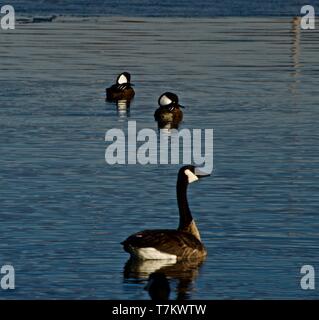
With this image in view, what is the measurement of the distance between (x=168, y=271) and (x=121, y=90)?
12.8 metres

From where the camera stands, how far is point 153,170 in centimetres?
1994

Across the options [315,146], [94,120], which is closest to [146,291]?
[315,146]

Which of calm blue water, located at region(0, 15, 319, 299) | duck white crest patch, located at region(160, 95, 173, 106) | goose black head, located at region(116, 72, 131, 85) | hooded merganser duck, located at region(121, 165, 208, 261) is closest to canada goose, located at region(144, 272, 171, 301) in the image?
calm blue water, located at region(0, 15, 319, 299)

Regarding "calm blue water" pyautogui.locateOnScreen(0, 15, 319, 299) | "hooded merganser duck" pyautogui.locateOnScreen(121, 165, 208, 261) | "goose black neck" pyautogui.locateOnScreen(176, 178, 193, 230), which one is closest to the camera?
"calm blue water" pyautogui.locateOnScreen(0, 15, 319, 299)

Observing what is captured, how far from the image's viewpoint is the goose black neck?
15680 millimetres

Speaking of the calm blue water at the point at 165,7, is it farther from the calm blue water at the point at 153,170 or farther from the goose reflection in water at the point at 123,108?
the goose reflection in water at the point at 123,108

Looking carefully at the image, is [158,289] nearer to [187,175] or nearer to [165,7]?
[187,175]

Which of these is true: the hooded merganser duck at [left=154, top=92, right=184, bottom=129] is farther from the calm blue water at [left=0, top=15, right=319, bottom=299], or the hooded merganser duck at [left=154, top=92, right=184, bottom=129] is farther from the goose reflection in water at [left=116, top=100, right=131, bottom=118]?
the goose reflection in water at [left=116, top=100, right=131, bottom=118]

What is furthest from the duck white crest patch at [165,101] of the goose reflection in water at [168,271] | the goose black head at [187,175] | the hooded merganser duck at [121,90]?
the goose reflection in water at [168,271]

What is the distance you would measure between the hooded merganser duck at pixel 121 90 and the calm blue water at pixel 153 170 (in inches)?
11.5

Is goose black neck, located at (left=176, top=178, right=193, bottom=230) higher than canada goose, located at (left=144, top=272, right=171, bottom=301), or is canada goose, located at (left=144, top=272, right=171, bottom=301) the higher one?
goose black neck, located at (left=176, top=178, right=193, bottom=230)

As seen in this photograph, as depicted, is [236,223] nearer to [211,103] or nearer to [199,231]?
[199,231]

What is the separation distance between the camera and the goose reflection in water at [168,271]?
13922mm

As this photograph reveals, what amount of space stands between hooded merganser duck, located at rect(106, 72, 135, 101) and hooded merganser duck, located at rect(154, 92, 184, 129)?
155cm
